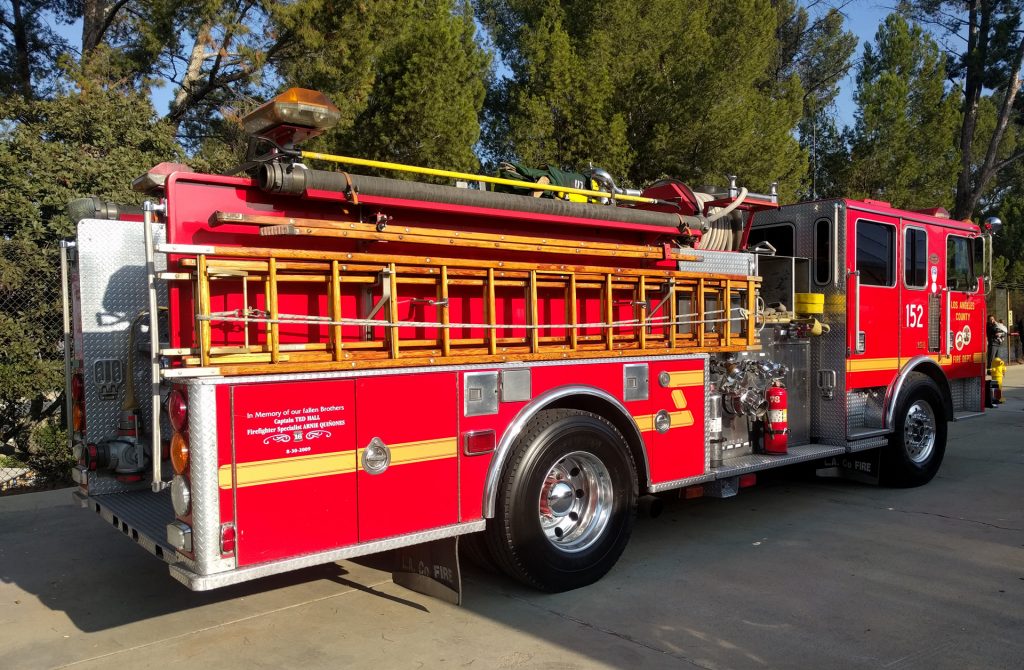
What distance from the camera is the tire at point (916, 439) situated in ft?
23.5

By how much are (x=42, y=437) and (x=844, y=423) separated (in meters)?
7.63

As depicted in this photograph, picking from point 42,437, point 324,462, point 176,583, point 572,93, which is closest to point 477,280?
point 324,462

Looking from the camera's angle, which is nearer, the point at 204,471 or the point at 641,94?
the point at 204,471

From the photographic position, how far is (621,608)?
4.47 metres

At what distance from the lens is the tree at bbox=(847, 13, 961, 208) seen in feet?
67.5

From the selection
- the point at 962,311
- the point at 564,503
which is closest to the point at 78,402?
the point at 564,503

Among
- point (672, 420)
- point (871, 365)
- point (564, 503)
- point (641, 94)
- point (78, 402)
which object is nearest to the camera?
point (564, 503)

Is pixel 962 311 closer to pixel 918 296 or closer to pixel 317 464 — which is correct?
pixel 918 296

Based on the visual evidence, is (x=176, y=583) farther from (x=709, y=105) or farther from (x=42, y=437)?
(x=709, y=105)

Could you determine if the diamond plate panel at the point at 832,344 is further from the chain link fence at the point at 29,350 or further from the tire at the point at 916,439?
the chain link fence at the point at 29,350

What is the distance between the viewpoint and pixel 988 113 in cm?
2844

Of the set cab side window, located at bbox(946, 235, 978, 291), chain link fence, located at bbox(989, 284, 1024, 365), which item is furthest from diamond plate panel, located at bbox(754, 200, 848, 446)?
chain link fence, located at bbox(989, 284, 1024, 365)

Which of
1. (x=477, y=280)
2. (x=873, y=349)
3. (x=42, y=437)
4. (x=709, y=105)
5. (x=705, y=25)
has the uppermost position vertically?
(x=705, y=25)

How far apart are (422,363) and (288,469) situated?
851mm
